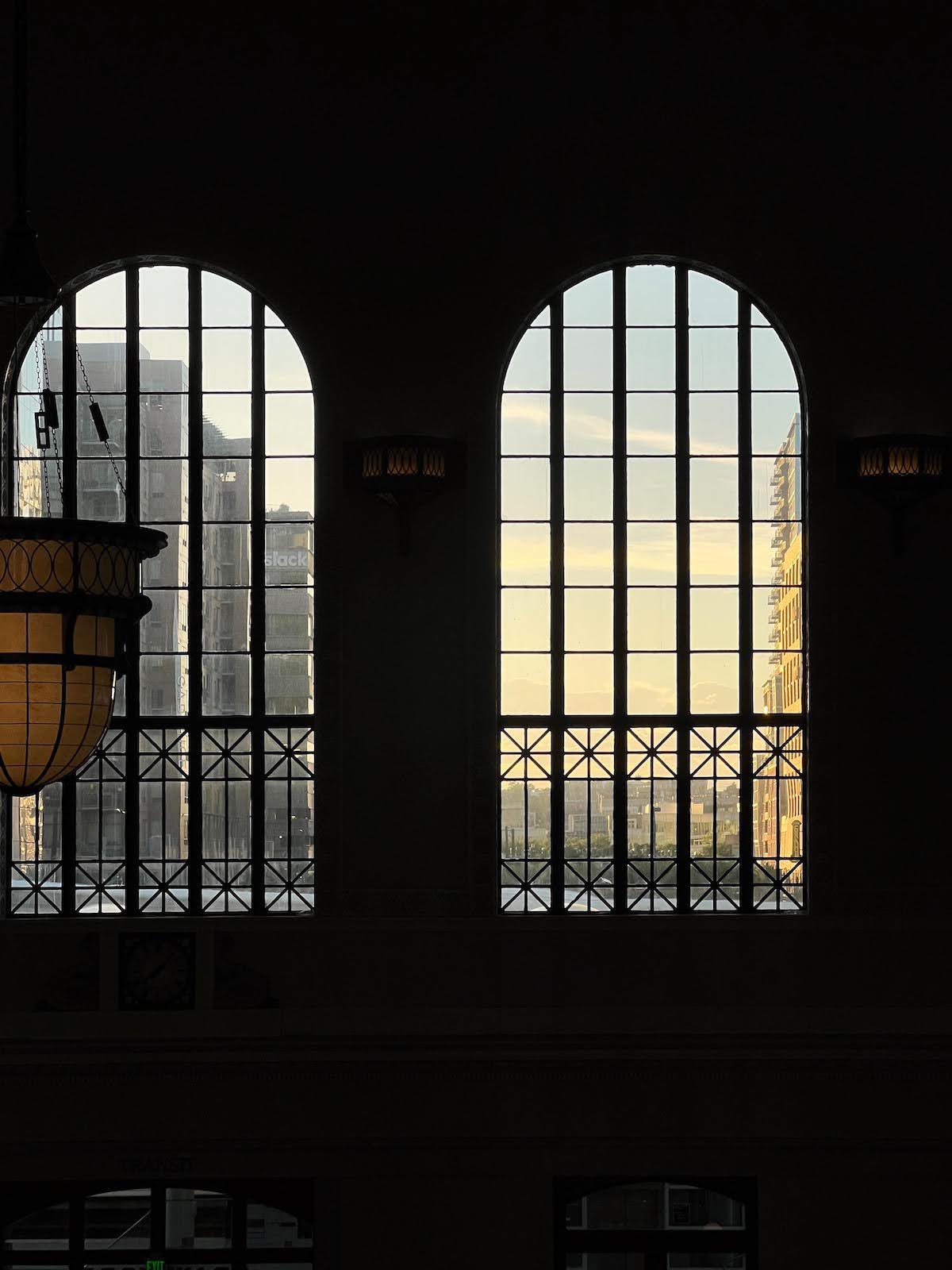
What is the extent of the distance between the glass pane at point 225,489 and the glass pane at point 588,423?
1559 millimetres

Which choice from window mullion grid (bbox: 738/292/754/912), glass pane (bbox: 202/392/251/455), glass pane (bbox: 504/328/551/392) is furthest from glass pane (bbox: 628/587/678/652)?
glass pane (bbox: 202/392/251/455)

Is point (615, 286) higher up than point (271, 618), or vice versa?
point (615, 286)

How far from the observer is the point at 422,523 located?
6.94 meters

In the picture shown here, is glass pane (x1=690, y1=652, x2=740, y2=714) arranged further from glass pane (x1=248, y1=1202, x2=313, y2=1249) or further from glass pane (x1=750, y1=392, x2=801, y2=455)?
glass pane (x1=248, y1=1202, x2=313, y2=1249)

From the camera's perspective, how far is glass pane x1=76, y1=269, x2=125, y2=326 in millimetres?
7049

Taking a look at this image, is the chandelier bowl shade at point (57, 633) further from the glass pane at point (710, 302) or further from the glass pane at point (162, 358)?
the glass pane at point (710, 302)

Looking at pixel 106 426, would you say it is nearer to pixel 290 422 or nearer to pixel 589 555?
pixel 290 422

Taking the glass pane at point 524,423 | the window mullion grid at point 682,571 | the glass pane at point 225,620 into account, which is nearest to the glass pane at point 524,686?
the window mullion grid at point 682,571

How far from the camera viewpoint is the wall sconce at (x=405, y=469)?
6680 millimetres

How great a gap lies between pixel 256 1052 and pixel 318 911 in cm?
69

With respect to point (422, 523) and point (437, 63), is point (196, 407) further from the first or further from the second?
point (437, 63)

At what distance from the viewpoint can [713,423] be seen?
7.08m

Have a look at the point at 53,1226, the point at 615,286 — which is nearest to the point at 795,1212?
the point at 53,1226

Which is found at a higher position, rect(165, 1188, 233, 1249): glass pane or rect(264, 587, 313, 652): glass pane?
rect(264, 587, 313, 652): glass pane
